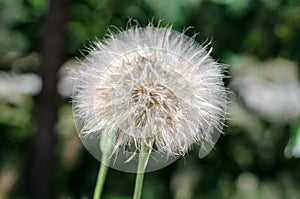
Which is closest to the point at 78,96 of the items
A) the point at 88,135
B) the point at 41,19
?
the point at 88,135

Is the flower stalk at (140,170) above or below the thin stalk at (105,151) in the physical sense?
above

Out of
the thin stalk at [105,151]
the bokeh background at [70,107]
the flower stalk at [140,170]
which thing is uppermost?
the flower stalk at [140,170]

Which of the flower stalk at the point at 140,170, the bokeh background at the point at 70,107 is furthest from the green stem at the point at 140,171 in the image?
the bokeh background at the point at 70,107

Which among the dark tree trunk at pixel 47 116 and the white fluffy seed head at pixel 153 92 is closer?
the white fluffy seed head at pixel 153 92

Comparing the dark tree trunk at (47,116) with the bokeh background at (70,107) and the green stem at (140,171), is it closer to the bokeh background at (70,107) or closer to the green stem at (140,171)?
the bokeh background at (70,107)

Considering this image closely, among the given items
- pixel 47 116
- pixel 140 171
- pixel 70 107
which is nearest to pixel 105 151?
pixel 140 171

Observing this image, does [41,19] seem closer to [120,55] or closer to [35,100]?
[35,100]

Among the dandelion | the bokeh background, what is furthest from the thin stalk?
the bokeh background

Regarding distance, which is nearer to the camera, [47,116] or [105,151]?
[105,151]

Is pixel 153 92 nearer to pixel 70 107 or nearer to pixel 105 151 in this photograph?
pixel 105 151
